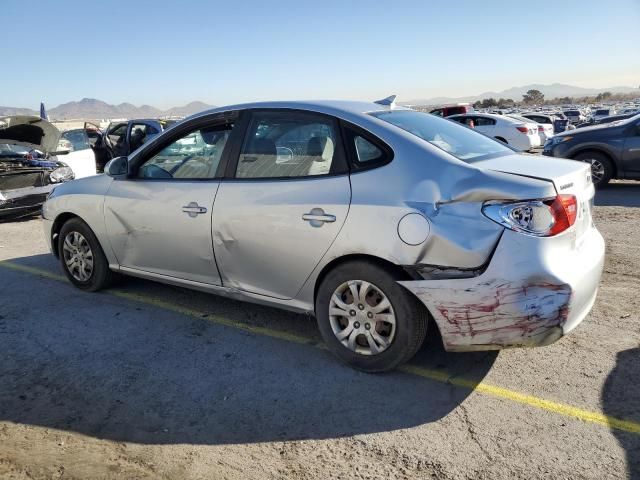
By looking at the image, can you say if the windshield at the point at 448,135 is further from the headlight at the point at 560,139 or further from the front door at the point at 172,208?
the headlight at the point at 560,139

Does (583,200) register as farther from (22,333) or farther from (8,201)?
(8,201)

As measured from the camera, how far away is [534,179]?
3.02 meters

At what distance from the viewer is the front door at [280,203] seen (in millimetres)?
3506

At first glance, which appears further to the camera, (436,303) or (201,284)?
(201,284)

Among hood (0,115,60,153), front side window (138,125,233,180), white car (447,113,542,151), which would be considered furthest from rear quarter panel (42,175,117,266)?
white car (447,113,542,151)

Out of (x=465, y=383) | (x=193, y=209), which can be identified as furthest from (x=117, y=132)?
(x=465, y=383)

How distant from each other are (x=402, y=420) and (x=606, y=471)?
39.6 inches

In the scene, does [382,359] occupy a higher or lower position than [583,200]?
lower

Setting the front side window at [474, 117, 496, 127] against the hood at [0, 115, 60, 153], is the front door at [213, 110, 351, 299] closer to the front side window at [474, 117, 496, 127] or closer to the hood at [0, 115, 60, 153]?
the hood at [0, 115, 60, 153]

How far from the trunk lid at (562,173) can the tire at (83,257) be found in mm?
3552

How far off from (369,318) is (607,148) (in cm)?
901

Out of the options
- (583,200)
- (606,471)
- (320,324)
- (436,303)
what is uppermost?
(583,200)

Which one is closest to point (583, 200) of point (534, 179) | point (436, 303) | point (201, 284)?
point (534, 179)

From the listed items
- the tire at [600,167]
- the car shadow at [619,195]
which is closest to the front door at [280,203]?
the car shadow at [619,195]
